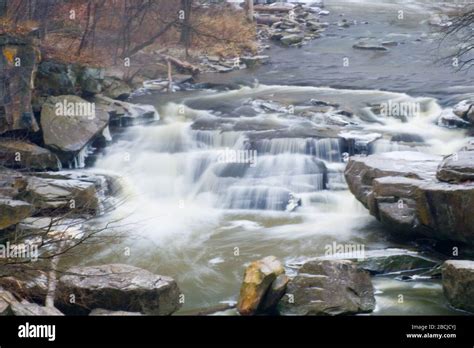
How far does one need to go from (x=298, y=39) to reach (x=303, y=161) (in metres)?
5.25

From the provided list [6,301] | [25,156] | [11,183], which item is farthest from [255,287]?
[25,156]

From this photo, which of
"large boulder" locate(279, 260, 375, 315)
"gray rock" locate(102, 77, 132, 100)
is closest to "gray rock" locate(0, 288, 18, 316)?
"large boulder" locate(279, 260, 375, 315)

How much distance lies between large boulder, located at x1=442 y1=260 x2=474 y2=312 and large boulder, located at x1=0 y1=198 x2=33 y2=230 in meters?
3.55

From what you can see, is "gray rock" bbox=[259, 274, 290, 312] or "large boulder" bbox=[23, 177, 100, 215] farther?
"large boulder" bbox=[23, 177, 100, 215]

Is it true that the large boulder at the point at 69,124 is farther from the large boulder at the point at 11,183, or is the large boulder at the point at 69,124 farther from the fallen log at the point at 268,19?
the fallen log at the point at 268,19

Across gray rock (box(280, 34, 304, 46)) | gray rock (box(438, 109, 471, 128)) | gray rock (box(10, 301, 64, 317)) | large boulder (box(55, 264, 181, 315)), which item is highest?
gray rock (box(280, 34, 304, 46))

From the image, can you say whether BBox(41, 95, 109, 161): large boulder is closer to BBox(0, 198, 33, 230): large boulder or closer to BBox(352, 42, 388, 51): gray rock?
BBox(0, 198, 33, 230): large boulder

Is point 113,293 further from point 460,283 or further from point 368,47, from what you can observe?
point 368,47

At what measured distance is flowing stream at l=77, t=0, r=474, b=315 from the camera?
653 cm

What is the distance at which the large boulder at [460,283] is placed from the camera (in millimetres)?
5180

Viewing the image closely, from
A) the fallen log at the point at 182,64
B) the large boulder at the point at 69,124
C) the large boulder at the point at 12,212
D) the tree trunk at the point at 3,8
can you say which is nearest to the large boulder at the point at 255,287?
the large boulder at the point at 12,212

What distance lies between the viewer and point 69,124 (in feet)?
29.3
